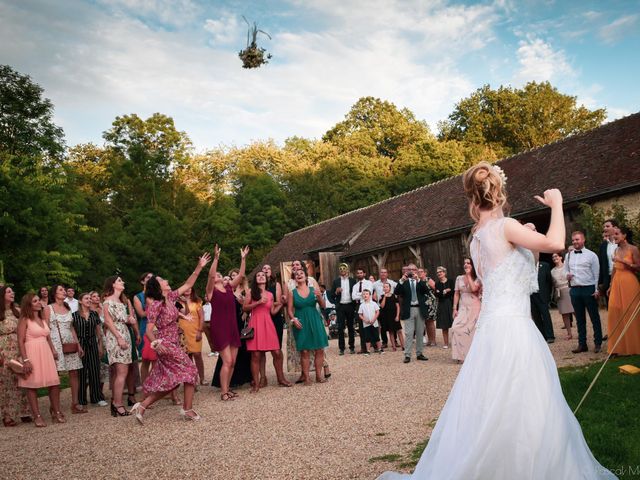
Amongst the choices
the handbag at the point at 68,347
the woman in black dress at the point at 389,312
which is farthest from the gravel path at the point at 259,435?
the woman in black dress at the point at 389,312

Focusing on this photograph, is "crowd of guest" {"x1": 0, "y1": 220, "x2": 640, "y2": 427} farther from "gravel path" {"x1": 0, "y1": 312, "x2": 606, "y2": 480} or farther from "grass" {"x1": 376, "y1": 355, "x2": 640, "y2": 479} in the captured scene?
"grass" {"x1": 376, "y1": 355, "x2": 640, "y2": 479}

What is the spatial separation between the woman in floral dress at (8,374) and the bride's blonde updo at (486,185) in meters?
8.07

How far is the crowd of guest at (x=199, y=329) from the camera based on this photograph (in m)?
7.73

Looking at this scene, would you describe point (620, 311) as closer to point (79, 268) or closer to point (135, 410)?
point (135, 410)

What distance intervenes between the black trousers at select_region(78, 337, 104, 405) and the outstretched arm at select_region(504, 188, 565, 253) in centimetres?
876

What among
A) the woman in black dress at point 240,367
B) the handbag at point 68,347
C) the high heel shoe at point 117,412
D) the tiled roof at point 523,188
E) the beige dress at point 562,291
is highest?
the tiled roof at point 523,188

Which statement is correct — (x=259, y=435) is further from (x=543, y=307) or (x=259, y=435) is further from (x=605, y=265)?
(x=543, y=307)

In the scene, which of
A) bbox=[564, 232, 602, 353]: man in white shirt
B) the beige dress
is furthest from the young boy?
bbox=[564, 232, 602, 353]: man in white shirt

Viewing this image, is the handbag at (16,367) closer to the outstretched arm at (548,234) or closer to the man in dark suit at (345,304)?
the man in dark suit at (345,304)

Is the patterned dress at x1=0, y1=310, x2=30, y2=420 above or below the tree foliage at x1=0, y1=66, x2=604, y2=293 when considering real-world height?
below

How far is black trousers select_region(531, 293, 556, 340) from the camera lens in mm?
11258

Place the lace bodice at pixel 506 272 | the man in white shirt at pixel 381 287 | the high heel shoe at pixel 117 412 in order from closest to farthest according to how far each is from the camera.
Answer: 1. the lace bodice at pixel 506 272
2. the high heel shoe at pixel 117 412
3. the man in white shirt at pixel 381 287

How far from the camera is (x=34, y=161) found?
76.2ft

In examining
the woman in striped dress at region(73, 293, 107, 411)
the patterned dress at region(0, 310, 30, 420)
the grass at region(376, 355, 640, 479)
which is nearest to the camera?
the grass at region(376, 355, 640, 479)
